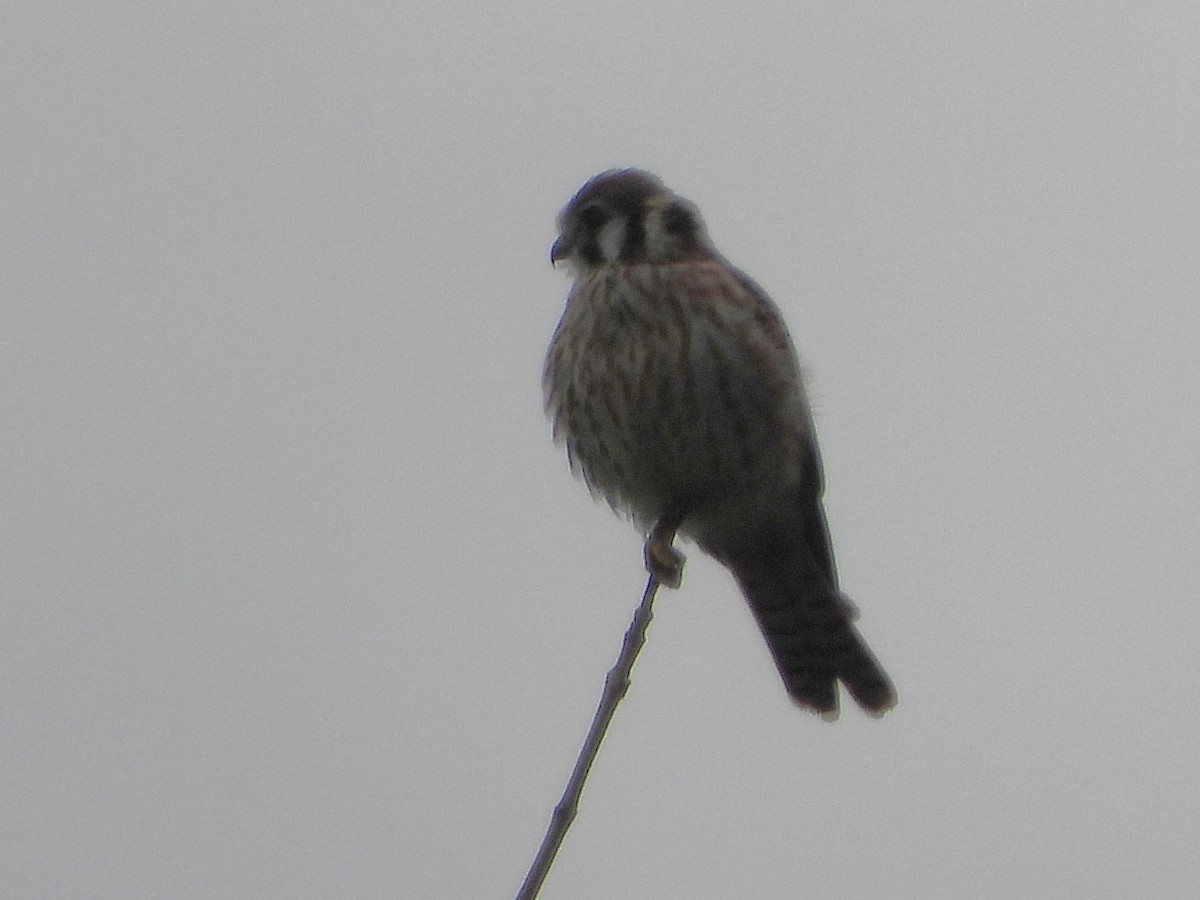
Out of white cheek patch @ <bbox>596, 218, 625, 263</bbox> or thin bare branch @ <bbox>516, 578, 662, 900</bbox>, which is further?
white cheek patch @ <bbox>596, 218, 625, 263</bbox>

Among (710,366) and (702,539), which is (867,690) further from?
(710,366)

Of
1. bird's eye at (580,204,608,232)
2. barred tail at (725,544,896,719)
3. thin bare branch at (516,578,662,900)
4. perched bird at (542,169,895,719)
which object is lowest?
thin bare branch at (516,578,662,900)

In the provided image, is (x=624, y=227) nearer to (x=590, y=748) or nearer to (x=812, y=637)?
(x=812, y=637)

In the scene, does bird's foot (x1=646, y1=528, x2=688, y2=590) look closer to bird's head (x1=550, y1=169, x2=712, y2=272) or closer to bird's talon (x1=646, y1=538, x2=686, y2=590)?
bird's talon (x1=646, y1=538, x2=686, y2=590)

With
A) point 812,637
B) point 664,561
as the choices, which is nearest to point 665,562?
point 664,561

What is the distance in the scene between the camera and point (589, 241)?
4.64 metres

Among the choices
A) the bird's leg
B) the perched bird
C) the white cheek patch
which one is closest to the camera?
the bird's leg

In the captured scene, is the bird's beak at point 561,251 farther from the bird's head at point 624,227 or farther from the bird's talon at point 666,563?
the bird's talon at point 666,563

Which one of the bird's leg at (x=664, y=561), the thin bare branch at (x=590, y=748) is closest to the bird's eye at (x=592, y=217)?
the bird's leg at (x=664, y=561)

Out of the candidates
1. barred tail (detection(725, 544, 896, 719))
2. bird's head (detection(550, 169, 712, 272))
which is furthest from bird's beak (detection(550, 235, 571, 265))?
barred tail (detection(725, 544, 896, 719))

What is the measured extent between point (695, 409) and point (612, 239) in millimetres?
596

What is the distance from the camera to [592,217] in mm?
4660

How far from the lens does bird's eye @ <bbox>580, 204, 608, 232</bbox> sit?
15.3 feet

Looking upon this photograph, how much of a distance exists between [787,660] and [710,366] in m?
1.06
